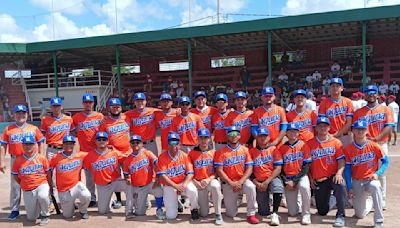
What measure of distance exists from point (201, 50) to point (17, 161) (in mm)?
16311

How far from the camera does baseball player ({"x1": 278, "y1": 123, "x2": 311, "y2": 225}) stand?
17.7 ft

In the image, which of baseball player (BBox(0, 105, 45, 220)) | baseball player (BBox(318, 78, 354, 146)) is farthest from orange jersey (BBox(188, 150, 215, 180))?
baseball player (BBox(0, 105, 45, 220))

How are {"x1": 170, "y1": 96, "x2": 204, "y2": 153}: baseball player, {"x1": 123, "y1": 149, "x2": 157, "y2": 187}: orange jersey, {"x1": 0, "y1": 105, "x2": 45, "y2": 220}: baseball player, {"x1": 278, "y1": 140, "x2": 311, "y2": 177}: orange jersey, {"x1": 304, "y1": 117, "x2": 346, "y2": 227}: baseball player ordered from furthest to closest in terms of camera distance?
{"x1": 170, "y1": 96, "x2": 204, "y2": 153}: baseball player
{"x1": 0, "y1": 105, "x2": 45, "y2": 220}: baseball player
{"x1": 123, "y1": 149, "x2": 157, "y2": 187}: orange jersey
{"x1": 278, "y1": 140, "x2": 311, "y2": 177}: orange jersey
{"x1": 304, "y1": 117, "x2": 346, "y2": 227}: baseball player

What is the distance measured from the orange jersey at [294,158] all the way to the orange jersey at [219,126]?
1.12 meters

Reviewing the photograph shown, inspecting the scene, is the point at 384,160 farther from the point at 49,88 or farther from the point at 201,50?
the point at 49,88

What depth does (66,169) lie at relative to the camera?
19.0 ft

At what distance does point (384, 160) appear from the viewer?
517 cm

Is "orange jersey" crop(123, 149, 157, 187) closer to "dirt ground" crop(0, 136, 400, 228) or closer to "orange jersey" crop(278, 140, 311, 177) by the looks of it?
"dirt ground" crop(0, 136, 400, 228)

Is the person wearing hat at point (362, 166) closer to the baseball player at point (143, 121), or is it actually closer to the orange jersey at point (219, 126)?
the orange jersey at point (219, 126)

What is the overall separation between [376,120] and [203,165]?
2665mm

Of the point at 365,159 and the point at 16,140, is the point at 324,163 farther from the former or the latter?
the point at 16,140

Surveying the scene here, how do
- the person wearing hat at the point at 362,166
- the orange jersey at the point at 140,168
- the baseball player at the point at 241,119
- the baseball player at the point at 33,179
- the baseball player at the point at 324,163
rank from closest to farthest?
the person wearing hat at the point at 362,166, the baseball player at the point at 324,163, the baseball player at the point at 33,179, the orange jersey at the point at 140,168, the baseball player at the point at 241,119

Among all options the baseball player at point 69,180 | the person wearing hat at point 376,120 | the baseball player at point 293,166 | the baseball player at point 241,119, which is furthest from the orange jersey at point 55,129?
the person wearing hat at point 376,120

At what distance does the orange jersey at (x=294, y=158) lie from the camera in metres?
5.45
